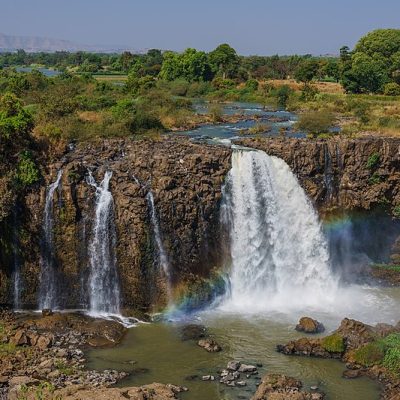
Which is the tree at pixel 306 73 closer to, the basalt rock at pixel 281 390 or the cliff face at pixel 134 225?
the cliff face at pixel 134 225

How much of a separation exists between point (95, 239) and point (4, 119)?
6411mm

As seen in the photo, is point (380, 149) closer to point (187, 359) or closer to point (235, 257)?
point (235, 257)

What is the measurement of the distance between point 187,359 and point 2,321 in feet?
23.5

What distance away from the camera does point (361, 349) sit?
19266mm

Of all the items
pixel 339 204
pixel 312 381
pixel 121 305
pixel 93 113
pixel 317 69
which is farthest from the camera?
pixel 317 69

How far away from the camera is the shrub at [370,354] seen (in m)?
18.9

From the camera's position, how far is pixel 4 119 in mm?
24375

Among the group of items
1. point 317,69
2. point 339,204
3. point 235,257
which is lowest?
point 235,257

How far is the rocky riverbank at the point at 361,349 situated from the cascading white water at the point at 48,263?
30.4 feet

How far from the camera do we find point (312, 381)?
59.7ft

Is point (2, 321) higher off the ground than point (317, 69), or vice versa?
point (317, 69)

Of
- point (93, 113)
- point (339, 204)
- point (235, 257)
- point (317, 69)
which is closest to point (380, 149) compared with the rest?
point (339, 204)

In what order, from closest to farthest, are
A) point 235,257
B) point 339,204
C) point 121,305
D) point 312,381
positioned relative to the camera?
1. point 312,381
2. point 121,305
3. point 235,257
4. point 339,204

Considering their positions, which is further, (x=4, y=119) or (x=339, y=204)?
(x=339, y=204)
